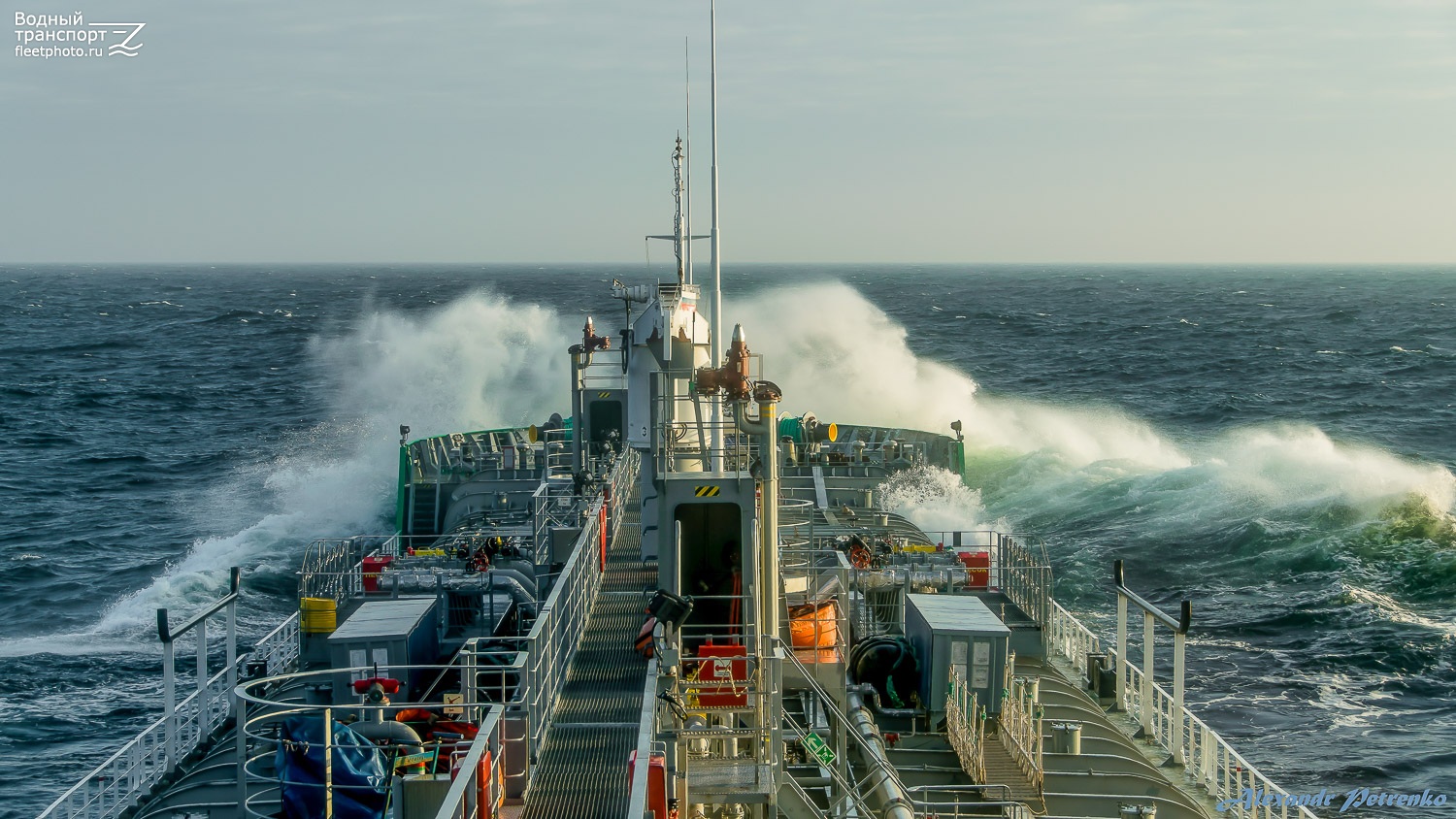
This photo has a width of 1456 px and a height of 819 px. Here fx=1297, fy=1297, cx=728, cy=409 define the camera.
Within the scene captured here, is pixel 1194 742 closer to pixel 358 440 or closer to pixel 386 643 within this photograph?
pixel 386 643

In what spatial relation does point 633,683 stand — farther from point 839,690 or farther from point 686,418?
point 686,418

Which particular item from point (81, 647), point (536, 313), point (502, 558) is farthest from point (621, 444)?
point (536, 313)

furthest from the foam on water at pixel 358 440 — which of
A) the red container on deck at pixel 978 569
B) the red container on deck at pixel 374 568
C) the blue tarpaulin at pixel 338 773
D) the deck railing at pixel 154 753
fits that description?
the blue tarpaulin at pixel 338 773

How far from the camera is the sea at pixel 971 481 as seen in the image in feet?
87.3

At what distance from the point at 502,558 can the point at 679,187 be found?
542 inches

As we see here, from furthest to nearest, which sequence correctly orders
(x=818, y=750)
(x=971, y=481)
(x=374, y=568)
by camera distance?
(x=971, y=481), (x=374, y=568), (x=818, y=750)

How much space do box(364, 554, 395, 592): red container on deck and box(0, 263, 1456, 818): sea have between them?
5.68 m

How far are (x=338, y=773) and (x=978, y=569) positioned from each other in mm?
14828

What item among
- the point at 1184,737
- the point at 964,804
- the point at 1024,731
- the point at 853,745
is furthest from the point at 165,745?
the point at 1184,737

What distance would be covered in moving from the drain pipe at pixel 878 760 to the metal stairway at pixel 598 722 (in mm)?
2729

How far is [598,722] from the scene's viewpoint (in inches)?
537

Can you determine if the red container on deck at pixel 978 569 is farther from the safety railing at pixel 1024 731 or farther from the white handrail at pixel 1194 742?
the safety railing at pixel 1024 731

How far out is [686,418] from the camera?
27.1m

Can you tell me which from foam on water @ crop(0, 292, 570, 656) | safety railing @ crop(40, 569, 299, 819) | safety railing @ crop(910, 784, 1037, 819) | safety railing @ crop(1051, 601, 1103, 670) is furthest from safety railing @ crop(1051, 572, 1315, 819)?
foam on water @ crop(0, 292, 570, 656)
